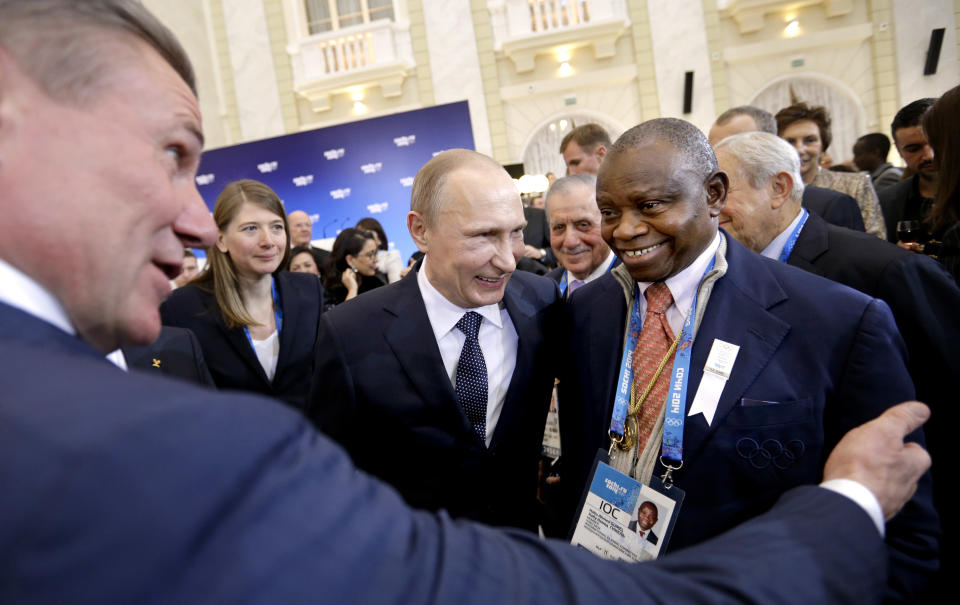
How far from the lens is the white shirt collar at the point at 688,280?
173 centimetres

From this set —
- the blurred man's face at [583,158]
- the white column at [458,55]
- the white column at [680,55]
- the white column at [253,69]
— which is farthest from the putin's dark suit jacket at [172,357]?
the white column at [253,69]

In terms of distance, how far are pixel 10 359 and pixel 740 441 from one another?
1417 mm

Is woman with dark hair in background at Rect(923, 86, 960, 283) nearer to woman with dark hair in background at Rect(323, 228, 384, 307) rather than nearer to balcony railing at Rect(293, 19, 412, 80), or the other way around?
woman with dark hair in background at Rect(323, 228, 384, 307)

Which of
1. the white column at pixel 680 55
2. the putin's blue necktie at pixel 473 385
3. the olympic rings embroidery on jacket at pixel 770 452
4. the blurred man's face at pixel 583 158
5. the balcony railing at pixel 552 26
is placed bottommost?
the olympic rings embroidery on jacket at pixel 770 452

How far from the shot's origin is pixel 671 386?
5.09 ft

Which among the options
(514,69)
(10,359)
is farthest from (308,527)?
(514,69)

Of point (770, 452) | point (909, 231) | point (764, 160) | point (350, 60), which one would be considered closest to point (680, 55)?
point (350, 60)

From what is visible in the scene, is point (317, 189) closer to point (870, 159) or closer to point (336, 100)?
point (336, 100)

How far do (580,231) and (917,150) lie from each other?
7.28 ft

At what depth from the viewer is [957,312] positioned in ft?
5.91

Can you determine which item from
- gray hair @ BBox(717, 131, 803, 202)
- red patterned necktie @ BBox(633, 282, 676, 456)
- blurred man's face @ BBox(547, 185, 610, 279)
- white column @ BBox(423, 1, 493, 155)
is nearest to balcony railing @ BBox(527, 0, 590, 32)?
white column @ BBox(423, 1, 493, 155)

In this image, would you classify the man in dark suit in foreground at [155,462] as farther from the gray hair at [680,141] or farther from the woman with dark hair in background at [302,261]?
the woman with dark hair in background at [302,261]

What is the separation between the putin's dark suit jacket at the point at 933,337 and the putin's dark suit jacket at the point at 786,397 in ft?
1.26

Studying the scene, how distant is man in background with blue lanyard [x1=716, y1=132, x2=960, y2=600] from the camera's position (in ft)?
5.84
